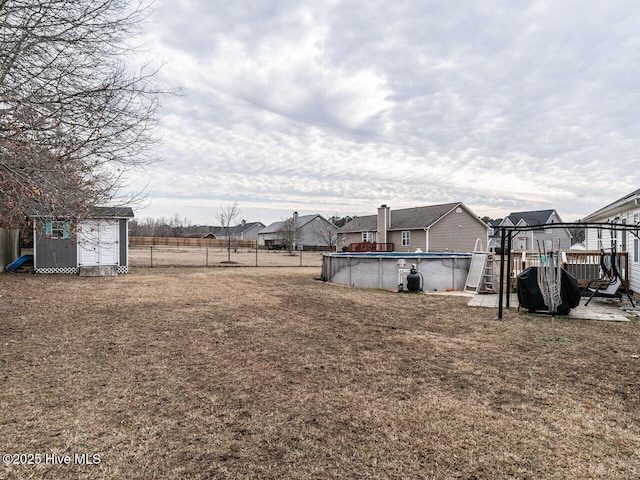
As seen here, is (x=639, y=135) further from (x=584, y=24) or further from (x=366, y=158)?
(x=366, y=158)

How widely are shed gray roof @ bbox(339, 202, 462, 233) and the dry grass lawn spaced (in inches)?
942

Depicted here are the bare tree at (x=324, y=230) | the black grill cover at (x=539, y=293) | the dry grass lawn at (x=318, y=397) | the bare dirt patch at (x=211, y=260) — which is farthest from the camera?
the bare tree at (x=324, y=230)

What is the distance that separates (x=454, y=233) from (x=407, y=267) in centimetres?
2084

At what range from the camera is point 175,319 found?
701 centimetres

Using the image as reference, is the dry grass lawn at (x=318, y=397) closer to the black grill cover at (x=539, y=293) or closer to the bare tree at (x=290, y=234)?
the black grill cover at (x=539, y=293)

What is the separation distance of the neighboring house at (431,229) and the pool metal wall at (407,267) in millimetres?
17424

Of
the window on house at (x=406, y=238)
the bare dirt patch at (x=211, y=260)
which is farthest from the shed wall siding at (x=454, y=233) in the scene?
the bare dirt patch at (x=211, y=260)

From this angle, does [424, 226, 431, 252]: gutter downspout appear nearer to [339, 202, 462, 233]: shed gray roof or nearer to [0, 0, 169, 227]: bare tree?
[339, 202, 462, 233]: shed gray roof

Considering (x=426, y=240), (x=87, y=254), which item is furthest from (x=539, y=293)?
(x=426, y=240)

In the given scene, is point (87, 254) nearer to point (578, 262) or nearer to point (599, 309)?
point (599, 309)

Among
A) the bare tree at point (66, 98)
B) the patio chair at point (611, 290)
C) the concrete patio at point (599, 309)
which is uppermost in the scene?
the bare tree at point (66, 98)

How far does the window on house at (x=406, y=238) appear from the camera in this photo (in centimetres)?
3147

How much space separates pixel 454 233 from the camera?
31.1 m

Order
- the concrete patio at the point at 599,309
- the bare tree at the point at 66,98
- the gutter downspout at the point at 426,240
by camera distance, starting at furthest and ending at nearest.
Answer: the gutter downspout at the point at 426,240 → the concrete patio at the point at 599,309 → the bare tree at the point at 66,98
